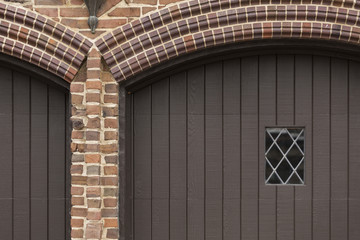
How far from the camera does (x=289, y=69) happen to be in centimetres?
396

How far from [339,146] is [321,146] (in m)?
0.15

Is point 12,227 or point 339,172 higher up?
point 339,172

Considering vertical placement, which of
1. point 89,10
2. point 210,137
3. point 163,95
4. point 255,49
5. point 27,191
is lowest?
point 27,191

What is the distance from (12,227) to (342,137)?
3.06m

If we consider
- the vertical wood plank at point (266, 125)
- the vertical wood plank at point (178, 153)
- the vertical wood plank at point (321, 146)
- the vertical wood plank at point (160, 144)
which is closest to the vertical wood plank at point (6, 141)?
the vertical wood plank at point (160, 144)

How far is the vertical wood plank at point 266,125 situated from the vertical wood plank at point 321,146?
36 centimetres

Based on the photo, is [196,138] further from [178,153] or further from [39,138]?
[39,138]

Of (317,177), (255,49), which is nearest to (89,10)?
(255,49)

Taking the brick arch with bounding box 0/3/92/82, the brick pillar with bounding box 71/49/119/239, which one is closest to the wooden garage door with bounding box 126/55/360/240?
the brick pillar with bounding box 71/49/119/239

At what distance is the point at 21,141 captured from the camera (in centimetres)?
404

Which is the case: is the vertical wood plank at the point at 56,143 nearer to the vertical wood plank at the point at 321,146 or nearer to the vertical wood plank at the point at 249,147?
the vertical wood plank at the point at 249,147

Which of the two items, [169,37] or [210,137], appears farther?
[210,137]

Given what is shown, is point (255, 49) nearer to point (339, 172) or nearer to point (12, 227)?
point (339, 172)

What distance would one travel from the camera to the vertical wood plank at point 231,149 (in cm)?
398
